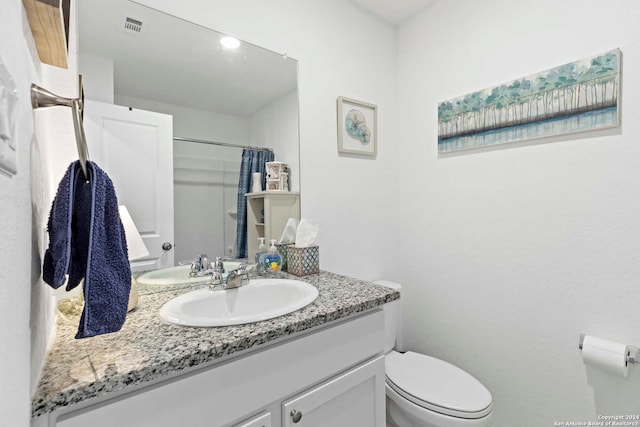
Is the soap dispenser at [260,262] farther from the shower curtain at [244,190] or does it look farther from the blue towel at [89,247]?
the blue towel at [89,247]

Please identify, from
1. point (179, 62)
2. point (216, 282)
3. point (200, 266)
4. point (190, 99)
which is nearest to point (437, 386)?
point (216, 282)

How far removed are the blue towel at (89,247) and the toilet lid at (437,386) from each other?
1.18m

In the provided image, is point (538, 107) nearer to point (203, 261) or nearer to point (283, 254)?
point (283, 254)

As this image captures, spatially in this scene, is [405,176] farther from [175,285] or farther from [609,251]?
[175,285]

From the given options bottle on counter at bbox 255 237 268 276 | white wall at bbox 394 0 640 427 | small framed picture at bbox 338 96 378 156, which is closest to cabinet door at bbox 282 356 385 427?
bottle on counter at bbox 255 237 268 276

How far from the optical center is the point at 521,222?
1387 mm

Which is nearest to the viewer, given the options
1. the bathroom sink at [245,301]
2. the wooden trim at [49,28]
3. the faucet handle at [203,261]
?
the wooden trim at [49,28]

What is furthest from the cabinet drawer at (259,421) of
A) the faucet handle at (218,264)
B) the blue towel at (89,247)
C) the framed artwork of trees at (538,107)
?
the framed artwork of trees at (538,107)

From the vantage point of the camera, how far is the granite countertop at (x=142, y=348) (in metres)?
0.52

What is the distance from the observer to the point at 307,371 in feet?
2.68

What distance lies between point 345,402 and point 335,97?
1.44 meters

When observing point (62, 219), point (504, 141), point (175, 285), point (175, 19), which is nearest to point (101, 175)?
point (62, 219)

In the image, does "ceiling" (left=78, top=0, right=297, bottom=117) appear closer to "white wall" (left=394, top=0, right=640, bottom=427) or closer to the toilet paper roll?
"white wall" (left=394, top=0, right=640, bottom=427)

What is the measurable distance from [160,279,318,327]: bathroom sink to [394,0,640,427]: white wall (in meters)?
1.01
